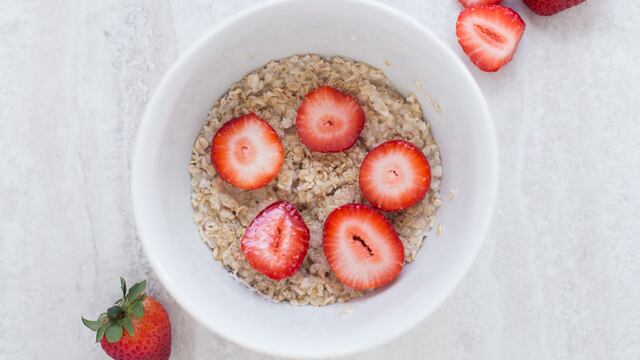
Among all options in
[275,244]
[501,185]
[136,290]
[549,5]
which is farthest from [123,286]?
[549,5]

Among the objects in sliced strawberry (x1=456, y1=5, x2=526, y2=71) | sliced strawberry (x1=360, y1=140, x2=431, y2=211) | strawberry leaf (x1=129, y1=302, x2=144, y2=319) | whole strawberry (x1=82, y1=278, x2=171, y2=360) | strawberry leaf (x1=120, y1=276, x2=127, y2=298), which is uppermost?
sliced strawberry (x1=456, y1=5, x2=526, y2=71)

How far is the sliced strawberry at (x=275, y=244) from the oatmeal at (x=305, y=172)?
0.09ft

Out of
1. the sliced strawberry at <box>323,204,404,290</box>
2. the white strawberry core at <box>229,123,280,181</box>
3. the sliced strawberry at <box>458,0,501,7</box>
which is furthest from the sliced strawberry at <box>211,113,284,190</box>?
the sliced strawberry at <box>458,0,501,7</box>

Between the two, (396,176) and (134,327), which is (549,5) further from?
(134,327)

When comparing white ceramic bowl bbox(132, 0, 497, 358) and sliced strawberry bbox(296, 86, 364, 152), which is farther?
sliced strawberry bbox(296, 86, 364, 152)

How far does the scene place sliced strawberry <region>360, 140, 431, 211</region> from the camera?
109cm

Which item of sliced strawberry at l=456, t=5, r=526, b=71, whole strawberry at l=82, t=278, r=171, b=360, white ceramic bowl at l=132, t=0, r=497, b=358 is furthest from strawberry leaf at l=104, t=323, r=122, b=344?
sliced strawberry at l=456, t=5, r=526, b=71

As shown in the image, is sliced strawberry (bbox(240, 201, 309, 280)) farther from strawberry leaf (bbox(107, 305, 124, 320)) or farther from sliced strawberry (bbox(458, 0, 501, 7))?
sliced strawberry (bbox(458, 0, 501, 7))

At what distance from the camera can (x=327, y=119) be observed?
111 cm

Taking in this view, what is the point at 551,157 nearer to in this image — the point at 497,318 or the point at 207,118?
the point at 497,318

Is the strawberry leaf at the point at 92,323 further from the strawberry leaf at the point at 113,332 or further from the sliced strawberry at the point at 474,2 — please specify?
the sliced strawberry at the point at 474,2

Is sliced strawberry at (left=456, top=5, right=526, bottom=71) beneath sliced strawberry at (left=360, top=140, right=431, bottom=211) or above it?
above

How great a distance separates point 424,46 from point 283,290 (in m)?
0.36

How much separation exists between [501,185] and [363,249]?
0.77 ft
